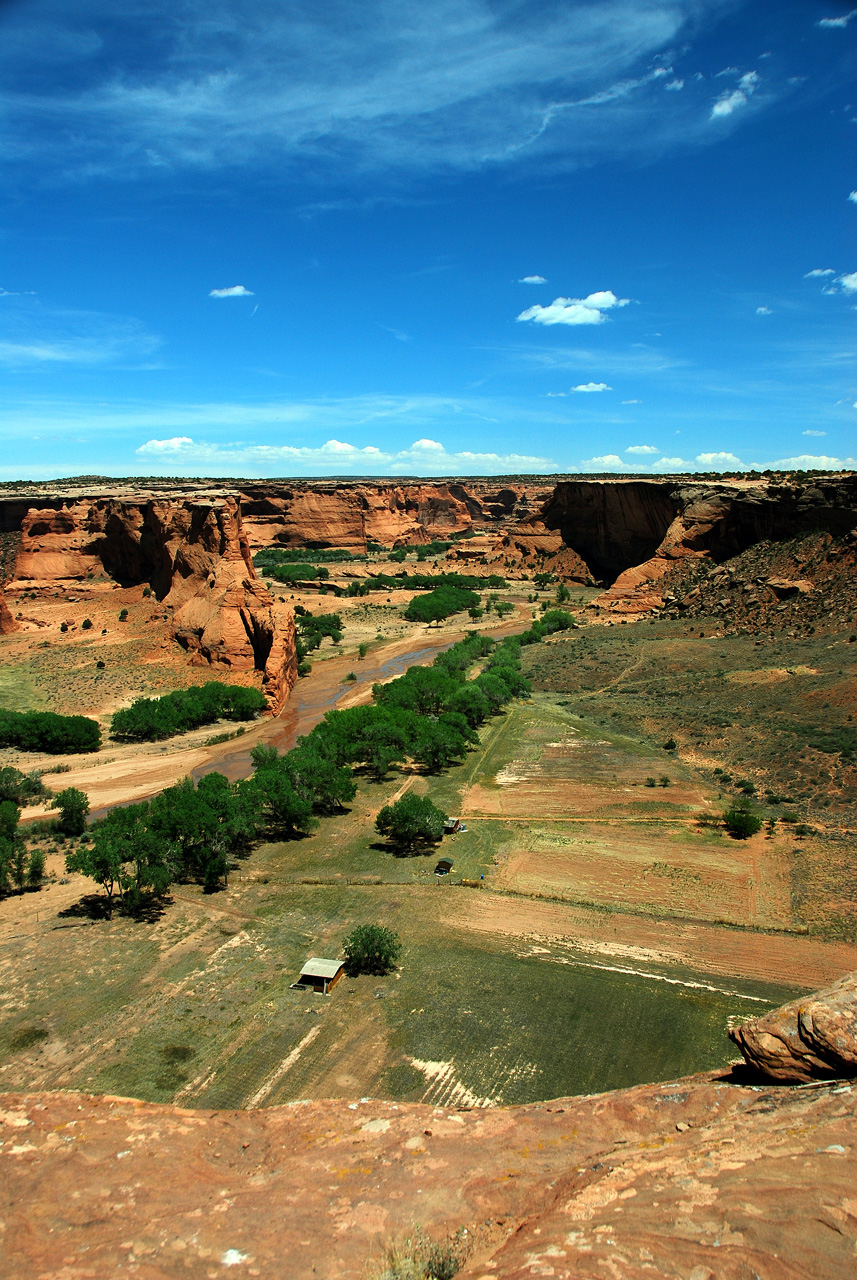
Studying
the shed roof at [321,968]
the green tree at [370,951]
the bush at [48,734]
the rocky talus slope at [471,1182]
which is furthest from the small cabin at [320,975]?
the bush at [48,734]

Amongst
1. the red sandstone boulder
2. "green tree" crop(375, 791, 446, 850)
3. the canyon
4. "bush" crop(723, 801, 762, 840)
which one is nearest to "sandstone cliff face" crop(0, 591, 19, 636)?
the canyon

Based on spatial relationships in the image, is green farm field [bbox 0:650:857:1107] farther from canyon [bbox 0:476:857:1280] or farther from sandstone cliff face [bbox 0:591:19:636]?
sandstone cliff face [bbox 0:591:19:636]

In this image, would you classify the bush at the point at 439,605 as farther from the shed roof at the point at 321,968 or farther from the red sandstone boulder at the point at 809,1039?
the red sandstone boulder at the point at 809,1039

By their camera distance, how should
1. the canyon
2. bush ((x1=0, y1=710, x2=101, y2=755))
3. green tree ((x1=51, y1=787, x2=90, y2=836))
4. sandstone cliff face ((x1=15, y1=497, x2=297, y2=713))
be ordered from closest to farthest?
1. the canyon
2. green tree ((x1=51, y1=787, x2=90, y2=836))
3. bush ((x1=0, y1=710, x2=101, y2=755))
4. sandstone cliff face ((x1=15, y1=497, x2=297, y2=713))

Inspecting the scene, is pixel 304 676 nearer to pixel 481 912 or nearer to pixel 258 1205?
pixel 481 912

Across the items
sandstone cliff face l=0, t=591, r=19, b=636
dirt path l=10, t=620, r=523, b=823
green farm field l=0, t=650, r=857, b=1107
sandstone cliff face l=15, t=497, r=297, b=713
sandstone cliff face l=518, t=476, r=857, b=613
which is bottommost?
green farm field l=0, t=650, r=857, b=1107

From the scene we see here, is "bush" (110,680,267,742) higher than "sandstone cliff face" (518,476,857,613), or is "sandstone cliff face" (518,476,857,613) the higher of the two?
"sandstone cliff face" (518,476,857,613)

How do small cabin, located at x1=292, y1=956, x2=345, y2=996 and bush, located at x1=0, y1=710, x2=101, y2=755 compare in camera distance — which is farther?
bush, located at x1=0, y1=710, x2=101, y2=755

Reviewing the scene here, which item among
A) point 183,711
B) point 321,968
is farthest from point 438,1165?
point 183,711
